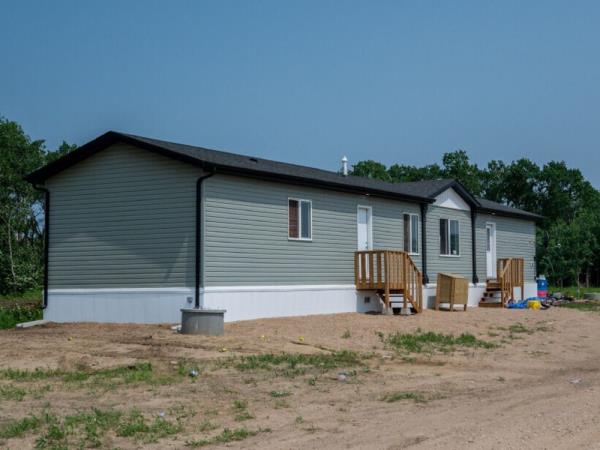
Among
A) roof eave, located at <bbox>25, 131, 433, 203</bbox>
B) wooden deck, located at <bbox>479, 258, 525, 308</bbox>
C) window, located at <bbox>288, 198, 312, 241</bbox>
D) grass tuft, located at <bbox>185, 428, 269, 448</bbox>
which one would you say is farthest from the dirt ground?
wooden deck, located at <bbox>479, 258, 525, 308</bbox>

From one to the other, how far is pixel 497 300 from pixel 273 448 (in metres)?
21.5

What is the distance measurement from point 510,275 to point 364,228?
7702mm

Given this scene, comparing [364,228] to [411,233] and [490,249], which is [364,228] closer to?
[411,233]

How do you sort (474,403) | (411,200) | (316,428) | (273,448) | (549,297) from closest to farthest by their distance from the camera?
(273,448) < (316,428) < (474,403) < (411,200) < (549,297)

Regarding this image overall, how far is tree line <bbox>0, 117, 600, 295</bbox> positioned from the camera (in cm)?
3884

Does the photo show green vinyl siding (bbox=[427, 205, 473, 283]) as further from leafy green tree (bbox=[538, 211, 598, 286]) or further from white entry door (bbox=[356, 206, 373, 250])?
leafy green tree (bbox=[538, 211, 598, 286])

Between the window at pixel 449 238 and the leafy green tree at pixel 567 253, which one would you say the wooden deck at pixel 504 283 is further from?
the leafy green tree at pixel 567 253

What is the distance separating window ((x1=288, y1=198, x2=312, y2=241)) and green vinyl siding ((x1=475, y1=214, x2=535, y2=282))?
9.70 meters

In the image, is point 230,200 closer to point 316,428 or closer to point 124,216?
point 124,216

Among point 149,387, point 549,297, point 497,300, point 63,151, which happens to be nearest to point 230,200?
point 149,387

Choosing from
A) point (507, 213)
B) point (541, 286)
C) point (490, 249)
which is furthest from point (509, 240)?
point (541, 286)

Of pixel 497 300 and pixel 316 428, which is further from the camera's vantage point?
pixel 497 300

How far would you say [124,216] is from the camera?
18234mm

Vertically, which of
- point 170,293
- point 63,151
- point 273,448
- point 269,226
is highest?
point 63,151
